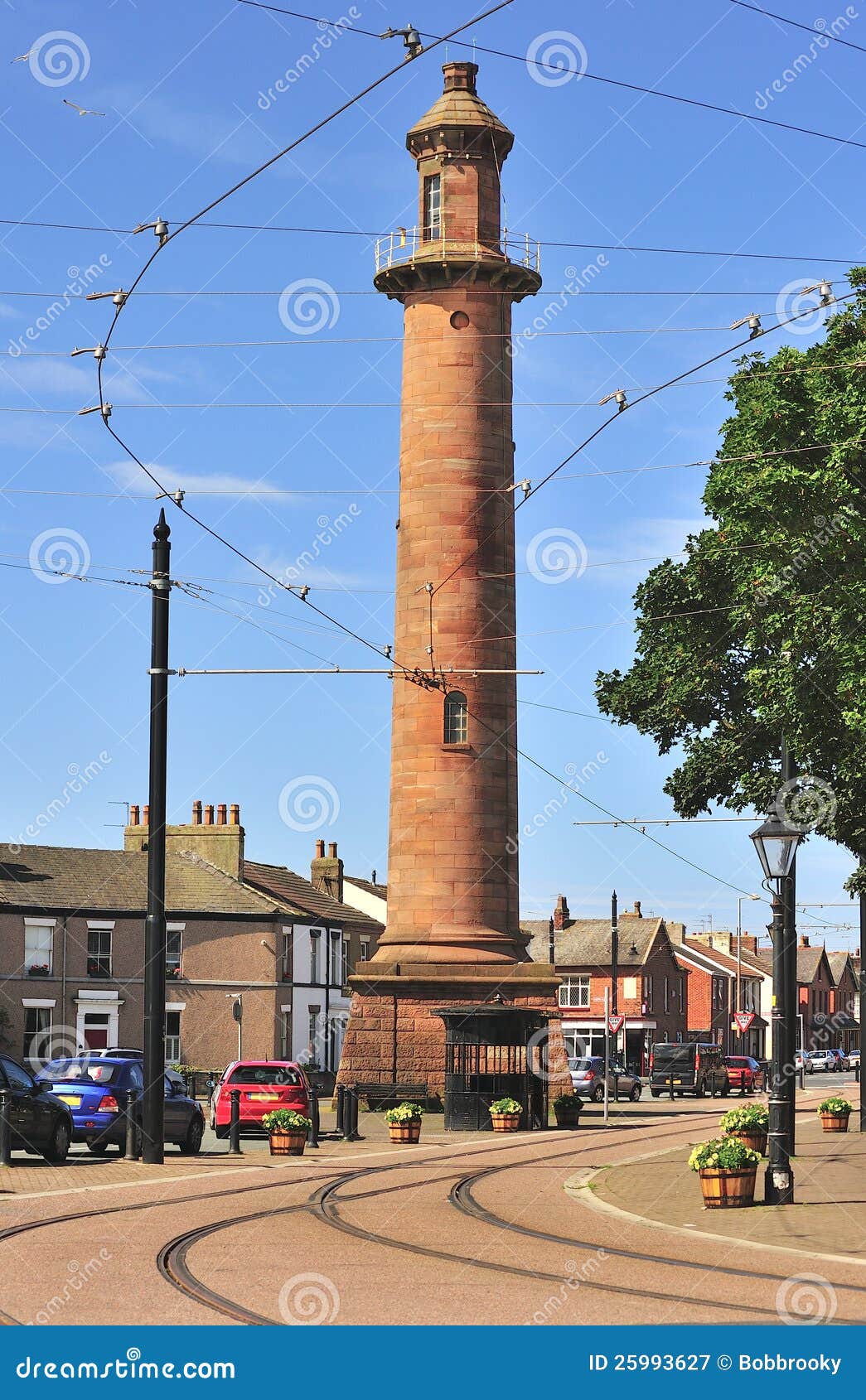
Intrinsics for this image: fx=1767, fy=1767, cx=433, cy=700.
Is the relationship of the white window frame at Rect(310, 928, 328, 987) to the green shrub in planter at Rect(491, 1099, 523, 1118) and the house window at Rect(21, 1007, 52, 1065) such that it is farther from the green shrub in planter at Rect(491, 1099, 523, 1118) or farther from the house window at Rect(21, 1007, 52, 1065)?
the green shrub in planter at Rect(491, 1099, 523, 1118)

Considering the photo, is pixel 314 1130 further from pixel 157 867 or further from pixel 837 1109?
pixel 837 1109

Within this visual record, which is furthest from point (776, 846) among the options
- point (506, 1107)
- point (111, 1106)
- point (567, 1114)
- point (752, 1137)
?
point (567, 1114)

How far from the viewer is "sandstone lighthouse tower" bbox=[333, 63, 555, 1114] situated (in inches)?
1738

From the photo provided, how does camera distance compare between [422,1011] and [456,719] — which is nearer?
[422,1011]

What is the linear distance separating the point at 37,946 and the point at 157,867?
39.2m

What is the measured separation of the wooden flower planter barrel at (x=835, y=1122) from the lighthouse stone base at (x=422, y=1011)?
7.69m

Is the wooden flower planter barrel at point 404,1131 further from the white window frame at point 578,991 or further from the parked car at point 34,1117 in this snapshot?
the white window frame at point 578,991

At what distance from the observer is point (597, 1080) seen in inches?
2397

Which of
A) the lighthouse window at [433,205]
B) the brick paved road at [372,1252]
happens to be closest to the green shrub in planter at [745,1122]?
the brick paved road at [372,1252]

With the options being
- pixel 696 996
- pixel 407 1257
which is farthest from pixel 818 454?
pixel 696 996

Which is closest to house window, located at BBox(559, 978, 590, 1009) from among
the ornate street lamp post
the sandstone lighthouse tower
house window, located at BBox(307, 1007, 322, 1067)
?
house window, located at BBox(307, 1007, 322, 1067)

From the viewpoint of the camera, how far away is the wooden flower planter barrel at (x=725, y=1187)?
795 inches

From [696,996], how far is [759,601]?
281ft

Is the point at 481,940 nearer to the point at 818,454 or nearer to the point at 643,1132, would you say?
the point at 643,1132
